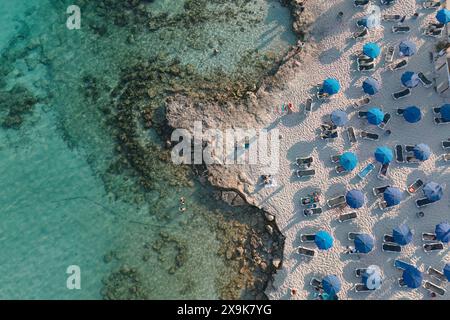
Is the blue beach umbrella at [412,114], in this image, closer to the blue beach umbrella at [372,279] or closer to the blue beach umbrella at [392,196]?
the blue beach umbrella at [392,196]

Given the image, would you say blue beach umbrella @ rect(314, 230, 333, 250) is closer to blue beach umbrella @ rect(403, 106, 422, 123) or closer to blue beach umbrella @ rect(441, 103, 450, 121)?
blue beach umbrella @ rect(403, 106, 422, 123)

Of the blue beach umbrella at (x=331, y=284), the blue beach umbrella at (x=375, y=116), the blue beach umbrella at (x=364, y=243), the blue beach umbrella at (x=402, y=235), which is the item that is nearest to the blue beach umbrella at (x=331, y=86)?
the blue beach umbrella at (x=375, y=116)

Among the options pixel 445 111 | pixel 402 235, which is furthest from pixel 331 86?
pixel 402 235

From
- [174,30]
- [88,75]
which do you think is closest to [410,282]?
[174,30]

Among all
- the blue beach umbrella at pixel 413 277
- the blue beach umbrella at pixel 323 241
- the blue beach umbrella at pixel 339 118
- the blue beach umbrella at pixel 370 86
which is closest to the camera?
the blue beach umbrella at pixel 413 277

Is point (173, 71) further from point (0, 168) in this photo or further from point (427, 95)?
point (427, 95)

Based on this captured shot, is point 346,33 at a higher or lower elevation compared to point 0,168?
higher
